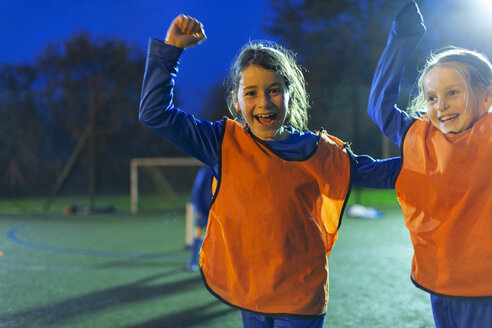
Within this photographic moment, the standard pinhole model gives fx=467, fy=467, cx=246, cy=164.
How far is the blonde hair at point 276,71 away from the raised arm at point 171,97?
234 millimetres

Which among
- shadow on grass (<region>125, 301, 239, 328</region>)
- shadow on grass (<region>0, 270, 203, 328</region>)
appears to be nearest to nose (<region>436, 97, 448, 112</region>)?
shadow on grass (<region>125, 301, 239, 328</region>)

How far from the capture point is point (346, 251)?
675 cm

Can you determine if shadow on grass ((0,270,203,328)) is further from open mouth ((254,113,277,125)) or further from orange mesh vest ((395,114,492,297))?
orange mesh vest ((395,114,492,297))

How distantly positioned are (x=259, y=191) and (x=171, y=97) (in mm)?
492

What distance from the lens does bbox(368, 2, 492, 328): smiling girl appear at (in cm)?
178

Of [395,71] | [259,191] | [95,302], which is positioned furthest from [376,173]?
[95,302]

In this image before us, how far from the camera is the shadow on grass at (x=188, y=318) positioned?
3676 millimetres

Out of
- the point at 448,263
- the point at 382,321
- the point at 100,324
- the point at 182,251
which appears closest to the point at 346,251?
the point at 182,251

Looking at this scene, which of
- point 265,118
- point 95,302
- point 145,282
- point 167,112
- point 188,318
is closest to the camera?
point 167,112

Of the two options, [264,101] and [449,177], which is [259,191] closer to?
[264,101]

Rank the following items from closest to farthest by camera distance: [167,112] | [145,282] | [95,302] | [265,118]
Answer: [167,112] < [265,118] < [95,302] < [145,282]

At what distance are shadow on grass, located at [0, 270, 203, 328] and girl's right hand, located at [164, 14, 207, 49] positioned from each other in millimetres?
2945

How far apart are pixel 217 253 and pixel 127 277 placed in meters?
3.82

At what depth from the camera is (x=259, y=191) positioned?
1771 millimetres
